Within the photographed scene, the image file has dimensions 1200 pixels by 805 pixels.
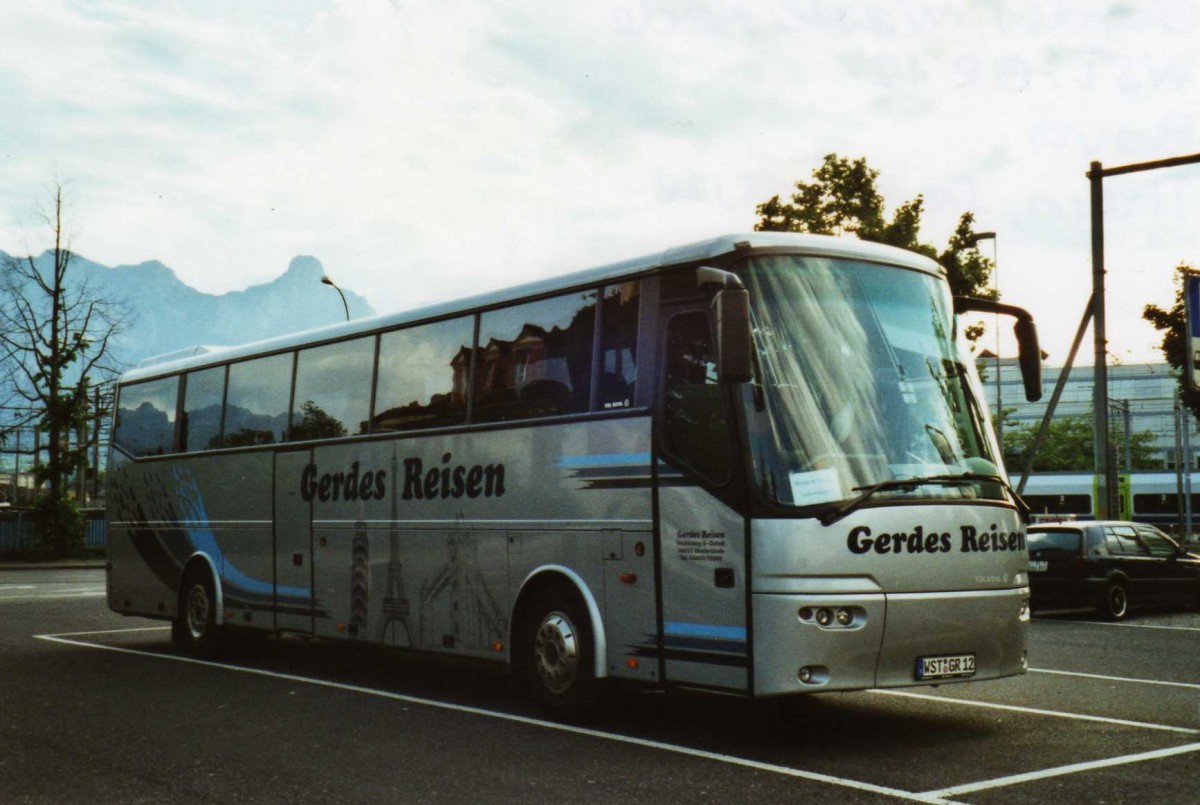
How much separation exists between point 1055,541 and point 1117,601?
1.24 m

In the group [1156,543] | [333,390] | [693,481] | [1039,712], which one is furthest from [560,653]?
[1156,543]

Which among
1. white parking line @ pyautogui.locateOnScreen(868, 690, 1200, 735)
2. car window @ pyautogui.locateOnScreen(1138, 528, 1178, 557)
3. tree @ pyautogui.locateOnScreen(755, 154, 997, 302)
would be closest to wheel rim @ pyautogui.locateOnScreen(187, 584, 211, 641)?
white parking line @ pyautogui.locateOnScreen(868, 690, 1200, 735)

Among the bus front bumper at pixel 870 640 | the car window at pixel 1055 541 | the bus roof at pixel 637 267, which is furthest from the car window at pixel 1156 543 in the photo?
the bus front bumper at pixel 870 640

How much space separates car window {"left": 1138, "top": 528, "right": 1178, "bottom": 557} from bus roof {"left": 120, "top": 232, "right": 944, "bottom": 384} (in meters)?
12.8

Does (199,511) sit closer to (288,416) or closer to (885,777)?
(288,416)

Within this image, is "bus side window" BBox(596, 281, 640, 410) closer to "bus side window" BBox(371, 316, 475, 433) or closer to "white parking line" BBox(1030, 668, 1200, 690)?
"bus side window" BBox(371, 316, 475, 433)

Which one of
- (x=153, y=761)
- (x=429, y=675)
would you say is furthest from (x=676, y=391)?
(x=429, y=675)

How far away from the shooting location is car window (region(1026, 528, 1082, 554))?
19688mm

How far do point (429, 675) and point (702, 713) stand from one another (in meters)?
3.66

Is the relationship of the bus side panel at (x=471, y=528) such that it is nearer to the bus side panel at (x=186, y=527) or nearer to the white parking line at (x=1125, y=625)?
the bus side panel at (x=186, y=527)

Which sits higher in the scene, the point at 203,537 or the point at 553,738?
the point at 203,537

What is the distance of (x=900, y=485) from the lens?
27.3ft

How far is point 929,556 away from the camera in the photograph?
27.7ft

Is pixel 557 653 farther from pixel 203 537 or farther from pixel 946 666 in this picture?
pixel 203 537
